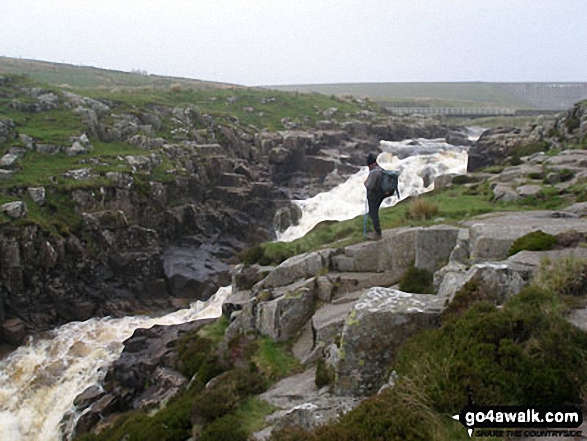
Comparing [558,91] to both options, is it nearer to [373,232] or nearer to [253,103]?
[253,103]

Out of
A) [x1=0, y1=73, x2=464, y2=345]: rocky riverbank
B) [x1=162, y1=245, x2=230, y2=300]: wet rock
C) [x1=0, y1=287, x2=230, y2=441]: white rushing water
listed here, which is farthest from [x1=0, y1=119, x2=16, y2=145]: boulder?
[x1=0, y1=287, x2=230, y2=441]: white rushing water

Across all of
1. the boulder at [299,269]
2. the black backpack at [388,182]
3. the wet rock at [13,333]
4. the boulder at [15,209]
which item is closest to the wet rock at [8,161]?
the boulder at [15,209]

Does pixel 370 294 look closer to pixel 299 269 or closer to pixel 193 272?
pixel 299 269

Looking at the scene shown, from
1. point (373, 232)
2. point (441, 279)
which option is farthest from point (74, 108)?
point (441, 279)

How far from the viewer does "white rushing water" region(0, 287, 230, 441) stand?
1603 centimetres

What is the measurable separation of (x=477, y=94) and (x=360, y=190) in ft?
434

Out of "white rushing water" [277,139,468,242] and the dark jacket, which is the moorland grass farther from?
"white rushing water" [277,139,468,242]

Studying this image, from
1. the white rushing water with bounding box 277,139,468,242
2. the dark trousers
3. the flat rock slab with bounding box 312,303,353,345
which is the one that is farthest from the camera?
the white rushing water with bounding box 277,139,468,242

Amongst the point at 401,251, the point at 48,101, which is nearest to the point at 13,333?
the point at 401,251

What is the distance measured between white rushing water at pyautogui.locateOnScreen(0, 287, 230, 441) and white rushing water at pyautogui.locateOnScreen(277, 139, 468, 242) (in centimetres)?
1261

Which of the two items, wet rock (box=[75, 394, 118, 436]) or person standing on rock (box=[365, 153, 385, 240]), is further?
wet rock (box=[75, 394, 118, 436])

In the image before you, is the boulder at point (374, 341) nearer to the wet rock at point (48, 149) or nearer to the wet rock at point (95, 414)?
the wet rock at point (95, 414)

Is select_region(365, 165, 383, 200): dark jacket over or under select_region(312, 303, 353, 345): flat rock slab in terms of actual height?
over

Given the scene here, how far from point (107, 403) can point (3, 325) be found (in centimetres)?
873
